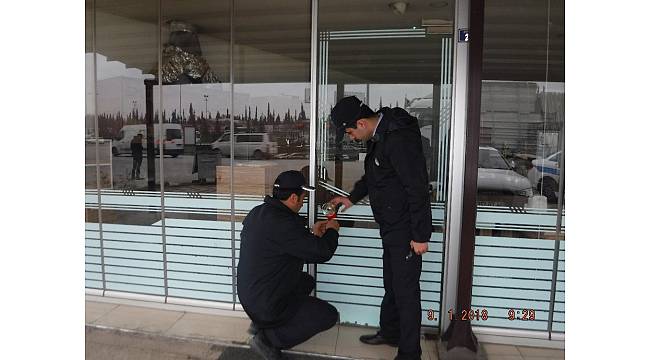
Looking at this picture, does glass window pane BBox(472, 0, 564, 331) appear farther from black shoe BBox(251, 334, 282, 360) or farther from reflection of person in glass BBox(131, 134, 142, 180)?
reflection of person in glass BBox(131, 134, 142, 180)

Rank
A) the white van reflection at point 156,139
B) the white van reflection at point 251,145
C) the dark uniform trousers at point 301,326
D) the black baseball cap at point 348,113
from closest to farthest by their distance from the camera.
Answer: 1. the black baseball cap at point 348,113
2. the dark uniform trousers at point 301,326
3. the white van reflection at point 251,145
4. the white van reflection at point 156,139

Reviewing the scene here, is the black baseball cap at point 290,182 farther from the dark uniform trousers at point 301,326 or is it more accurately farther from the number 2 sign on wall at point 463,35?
the number 2 sign on wall at point 463,35

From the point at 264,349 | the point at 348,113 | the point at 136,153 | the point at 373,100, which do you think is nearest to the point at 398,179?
the point at 348,113

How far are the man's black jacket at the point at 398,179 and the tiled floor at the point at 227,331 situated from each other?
849 mm

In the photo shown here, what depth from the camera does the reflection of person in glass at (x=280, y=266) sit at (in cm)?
244

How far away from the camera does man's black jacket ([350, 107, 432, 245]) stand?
7.67 ft

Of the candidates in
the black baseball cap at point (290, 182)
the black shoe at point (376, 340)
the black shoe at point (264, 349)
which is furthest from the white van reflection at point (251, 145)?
the black shoe at point (376, 340)

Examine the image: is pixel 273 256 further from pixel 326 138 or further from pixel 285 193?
pixel 326 138

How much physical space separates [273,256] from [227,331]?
39.3 inches

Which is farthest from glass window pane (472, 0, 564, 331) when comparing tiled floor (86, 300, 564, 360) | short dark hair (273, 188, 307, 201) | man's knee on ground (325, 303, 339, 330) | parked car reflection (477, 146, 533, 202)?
short dark hair (273, 188, 307, 201)

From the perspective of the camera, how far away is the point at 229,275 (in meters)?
3.50

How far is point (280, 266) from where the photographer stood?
99.5 inches
